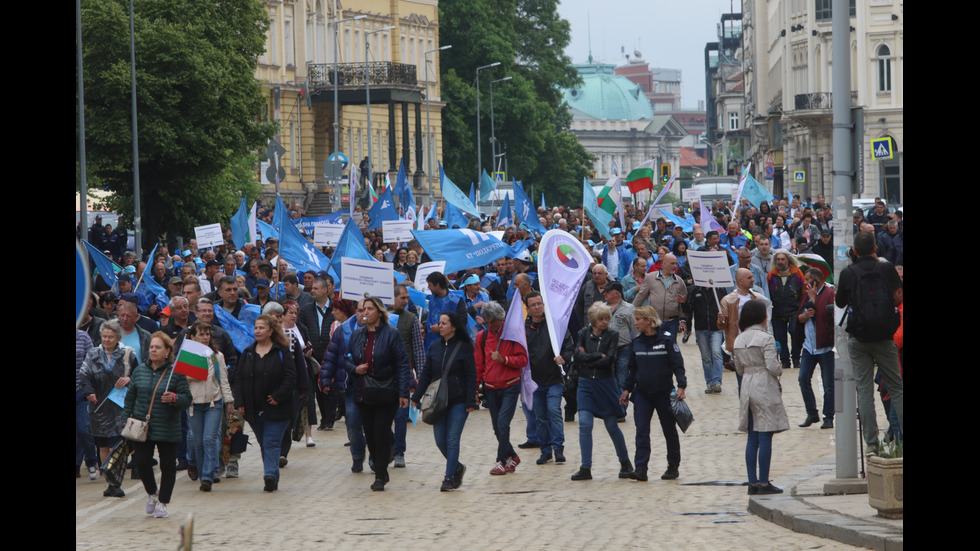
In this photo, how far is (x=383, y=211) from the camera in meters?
29.3

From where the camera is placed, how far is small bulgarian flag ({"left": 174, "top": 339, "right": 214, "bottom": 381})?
13.0 m

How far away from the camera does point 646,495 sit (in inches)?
500

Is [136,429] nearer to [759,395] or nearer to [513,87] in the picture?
[759,395]

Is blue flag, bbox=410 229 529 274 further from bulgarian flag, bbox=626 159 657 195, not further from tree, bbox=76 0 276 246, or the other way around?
tree, bbox=76 0 276 246

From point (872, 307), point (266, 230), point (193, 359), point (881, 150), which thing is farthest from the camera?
point (266, 230)

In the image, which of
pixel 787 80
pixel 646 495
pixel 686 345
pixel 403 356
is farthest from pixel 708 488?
pixel 787 80

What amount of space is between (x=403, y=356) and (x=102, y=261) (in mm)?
7342

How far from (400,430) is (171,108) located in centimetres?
2517

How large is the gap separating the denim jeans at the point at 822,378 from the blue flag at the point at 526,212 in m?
16.1

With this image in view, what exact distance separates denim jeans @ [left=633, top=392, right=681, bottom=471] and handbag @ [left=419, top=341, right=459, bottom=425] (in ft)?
5.13

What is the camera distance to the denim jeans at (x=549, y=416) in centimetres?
1454

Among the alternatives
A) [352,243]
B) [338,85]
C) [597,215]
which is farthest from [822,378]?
[338,85]

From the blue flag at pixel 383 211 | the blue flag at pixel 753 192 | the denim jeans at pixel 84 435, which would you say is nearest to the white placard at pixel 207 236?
the blue flag at pixel 383 211

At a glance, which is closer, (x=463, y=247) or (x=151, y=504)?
(x=151, y=504)
